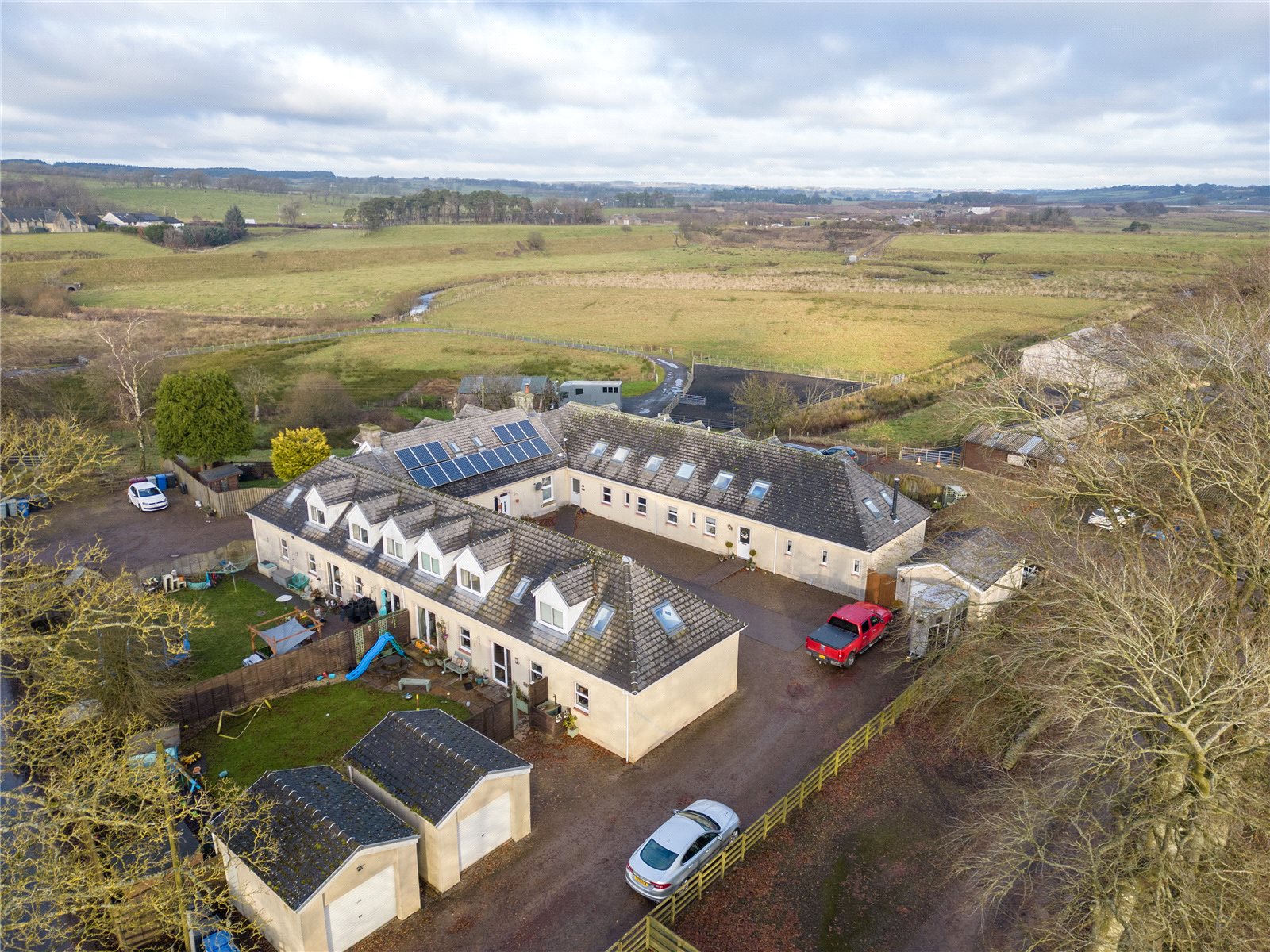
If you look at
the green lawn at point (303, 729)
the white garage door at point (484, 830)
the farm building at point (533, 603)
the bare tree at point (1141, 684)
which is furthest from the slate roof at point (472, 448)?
the bare tree at point (1141, 684)

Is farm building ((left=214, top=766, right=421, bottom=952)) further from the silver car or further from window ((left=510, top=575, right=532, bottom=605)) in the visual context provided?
window ((left=510, top=575, right=532, bottom=605))

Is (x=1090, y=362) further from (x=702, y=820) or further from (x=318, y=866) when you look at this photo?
(x=318, y=866)

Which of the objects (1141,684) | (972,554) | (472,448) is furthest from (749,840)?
(472,448)

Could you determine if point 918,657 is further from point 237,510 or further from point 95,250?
point 95,250

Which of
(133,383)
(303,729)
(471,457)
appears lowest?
(303,729)

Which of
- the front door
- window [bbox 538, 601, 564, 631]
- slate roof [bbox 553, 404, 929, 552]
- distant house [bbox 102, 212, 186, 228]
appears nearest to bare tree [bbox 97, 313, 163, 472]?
slate roof [bbox 553, 404, 929, 552]
